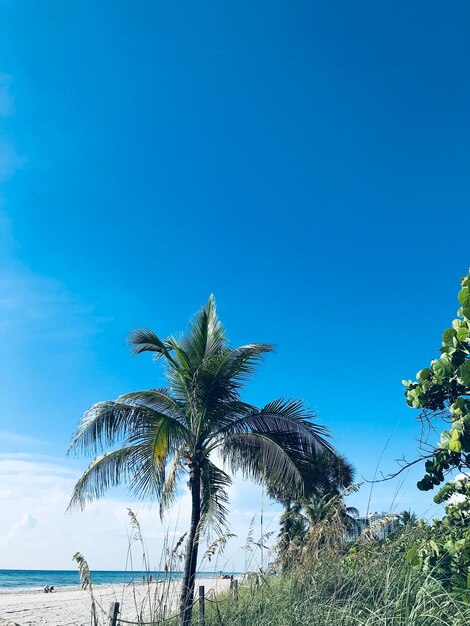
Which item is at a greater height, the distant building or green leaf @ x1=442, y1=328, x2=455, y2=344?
green leaf @ x1=442, y1=328, x2=455, y2=344

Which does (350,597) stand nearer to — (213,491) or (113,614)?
(113,614)

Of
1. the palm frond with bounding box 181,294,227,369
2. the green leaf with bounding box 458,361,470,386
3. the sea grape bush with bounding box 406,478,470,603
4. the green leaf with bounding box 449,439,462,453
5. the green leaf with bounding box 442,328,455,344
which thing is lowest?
the sea grape bush with bounding box 406,478,470,603

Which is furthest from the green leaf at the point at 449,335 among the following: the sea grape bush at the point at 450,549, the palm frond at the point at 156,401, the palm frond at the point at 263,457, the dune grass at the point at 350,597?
the palm frond at the point at 156,401

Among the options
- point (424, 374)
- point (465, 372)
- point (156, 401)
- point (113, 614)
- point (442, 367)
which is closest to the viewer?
point (465, 372)

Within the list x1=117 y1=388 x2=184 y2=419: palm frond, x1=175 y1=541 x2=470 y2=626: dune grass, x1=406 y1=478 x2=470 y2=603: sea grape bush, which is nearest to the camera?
x1=175 y1=541 x2=470 y2=626: dune grass

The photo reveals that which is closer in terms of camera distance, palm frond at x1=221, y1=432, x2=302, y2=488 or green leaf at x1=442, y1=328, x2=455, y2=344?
green leaf at x1=442, y1=328, x2=455, y2=344

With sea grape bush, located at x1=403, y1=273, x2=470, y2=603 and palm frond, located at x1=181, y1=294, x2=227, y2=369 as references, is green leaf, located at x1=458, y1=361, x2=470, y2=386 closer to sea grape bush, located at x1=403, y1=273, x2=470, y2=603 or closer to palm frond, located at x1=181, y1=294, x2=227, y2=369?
sea grape bush, located at x1=403, y1=273, x2=470, y2=603

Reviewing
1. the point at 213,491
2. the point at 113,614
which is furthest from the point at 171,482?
the point at 113,614

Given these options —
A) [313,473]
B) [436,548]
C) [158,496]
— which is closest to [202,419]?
[158,496]

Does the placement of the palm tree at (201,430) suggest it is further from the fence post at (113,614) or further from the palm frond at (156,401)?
the fence post at (113,614)

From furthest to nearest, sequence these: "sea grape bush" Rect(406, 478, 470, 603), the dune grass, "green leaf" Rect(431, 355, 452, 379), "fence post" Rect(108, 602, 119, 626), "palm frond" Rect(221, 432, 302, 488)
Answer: "palm frond" Rect(221, 432, 302, 488) → "fence post" Rect(108, 602, 119, 626) → "green leaf" Rect(431, 355, 452, 379) → "sea grape bush" Rect(406, 478, 470, 603) → the dune grass

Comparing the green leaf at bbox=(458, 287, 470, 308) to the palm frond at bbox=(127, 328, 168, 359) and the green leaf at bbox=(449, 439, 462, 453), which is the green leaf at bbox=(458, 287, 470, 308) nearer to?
the green leaf at bbox=(449, 439, 462, 453)

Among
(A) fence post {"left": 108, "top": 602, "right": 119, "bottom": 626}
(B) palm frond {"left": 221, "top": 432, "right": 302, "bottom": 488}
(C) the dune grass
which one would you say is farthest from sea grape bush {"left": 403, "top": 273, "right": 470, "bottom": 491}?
(B) palm frond {"left": 221, "top": 432, "right": 302, "bottom": 488}

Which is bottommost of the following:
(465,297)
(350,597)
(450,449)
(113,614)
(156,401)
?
(113,614)
